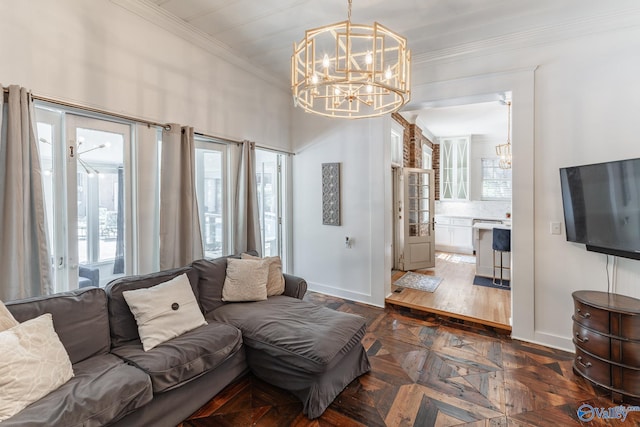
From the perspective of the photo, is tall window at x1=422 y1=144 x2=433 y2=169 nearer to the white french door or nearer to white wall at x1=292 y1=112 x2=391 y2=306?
the white french door

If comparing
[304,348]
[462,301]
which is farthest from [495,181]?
[304,348]

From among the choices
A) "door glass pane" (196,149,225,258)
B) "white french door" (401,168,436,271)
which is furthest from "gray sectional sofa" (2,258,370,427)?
"white french door" (401,168,436,271)

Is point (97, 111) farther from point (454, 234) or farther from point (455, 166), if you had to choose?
point (455, 166)

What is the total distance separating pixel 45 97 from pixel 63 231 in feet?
3.26

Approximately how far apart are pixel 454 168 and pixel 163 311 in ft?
25.2

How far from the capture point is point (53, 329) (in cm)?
168

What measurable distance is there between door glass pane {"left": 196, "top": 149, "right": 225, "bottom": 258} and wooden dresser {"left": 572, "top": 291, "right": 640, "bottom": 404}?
362 cm

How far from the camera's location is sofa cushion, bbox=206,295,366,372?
1.98 metres

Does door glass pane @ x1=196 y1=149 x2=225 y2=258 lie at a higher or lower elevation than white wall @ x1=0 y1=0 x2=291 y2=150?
lower

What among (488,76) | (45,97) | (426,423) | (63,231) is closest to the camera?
(426,423)

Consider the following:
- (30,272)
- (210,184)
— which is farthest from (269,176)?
(30,272)

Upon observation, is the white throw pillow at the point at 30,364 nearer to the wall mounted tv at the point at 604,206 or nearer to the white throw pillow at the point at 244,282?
the white throw pillow at the point at 244,282

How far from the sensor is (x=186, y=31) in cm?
298

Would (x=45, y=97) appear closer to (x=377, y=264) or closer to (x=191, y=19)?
(x=191, y=19)
